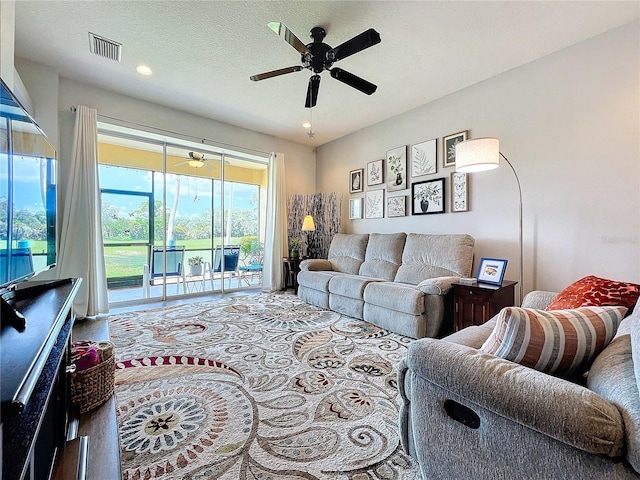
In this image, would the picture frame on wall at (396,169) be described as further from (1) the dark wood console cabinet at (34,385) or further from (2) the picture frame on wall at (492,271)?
(1) the dark wood console cabinet at (34,385)

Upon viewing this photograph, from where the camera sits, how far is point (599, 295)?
4.95 feet

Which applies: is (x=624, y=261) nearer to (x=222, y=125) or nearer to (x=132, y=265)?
(x=222, y=125)

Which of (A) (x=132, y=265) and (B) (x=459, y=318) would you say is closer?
(B) (x=459, y=318)

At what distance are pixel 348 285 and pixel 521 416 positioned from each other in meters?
2.76

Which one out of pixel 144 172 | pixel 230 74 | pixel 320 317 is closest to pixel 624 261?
pixel 320 317

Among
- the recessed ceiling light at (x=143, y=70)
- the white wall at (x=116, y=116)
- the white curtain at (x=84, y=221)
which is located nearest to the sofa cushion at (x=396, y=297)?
the white wall at (x=116, y=116)

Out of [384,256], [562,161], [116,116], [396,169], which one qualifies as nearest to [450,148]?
[396,169]

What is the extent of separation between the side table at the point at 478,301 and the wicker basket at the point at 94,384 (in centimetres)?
286

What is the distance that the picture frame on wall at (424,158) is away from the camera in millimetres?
3852

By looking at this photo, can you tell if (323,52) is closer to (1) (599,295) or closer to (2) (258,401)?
(1) (599,295)

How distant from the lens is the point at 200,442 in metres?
1.42

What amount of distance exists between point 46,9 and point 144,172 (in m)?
2.59

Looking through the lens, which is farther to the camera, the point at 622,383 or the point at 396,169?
the point at 396,169

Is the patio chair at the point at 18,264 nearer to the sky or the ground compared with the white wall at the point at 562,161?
nearer to the ground
